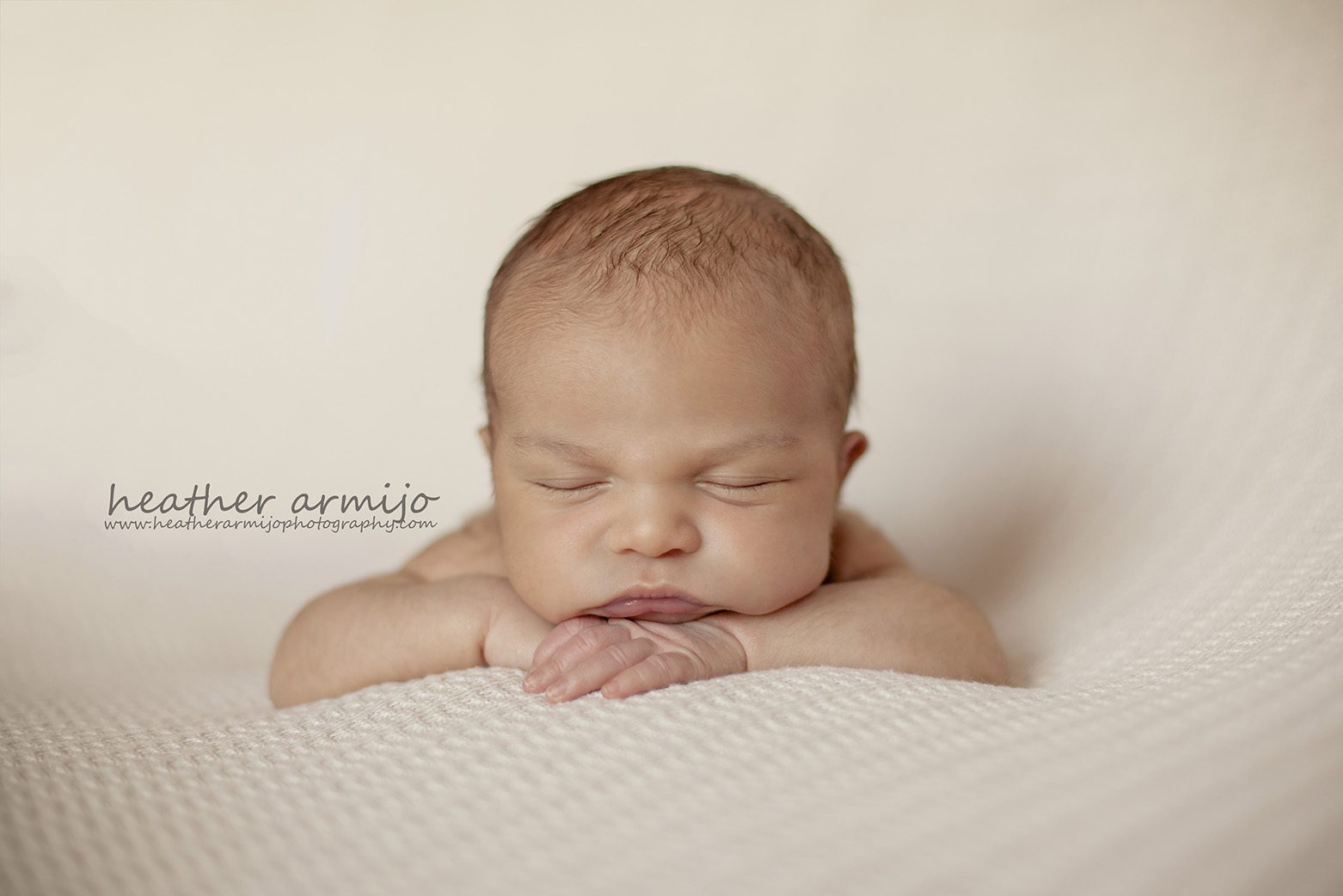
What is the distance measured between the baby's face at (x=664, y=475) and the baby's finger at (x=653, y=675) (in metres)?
0.08

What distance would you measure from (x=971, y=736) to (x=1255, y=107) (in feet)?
5.71

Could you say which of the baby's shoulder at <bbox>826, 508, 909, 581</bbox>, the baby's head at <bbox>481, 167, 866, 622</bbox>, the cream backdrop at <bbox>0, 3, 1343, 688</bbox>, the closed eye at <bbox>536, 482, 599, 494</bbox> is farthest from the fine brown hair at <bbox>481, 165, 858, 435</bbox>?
the cream backdrop at <bbox>0, 3, 1343, 688</bbox>

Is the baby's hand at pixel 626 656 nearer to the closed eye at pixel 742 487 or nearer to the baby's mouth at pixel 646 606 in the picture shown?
the baby's mouth at pixel 646 606

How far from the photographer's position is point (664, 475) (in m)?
1.23

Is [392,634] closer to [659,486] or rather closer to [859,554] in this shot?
[659,486]

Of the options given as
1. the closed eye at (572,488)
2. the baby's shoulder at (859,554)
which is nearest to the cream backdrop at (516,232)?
the baby's shoulder at (859,554)

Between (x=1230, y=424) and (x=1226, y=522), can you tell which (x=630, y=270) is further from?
(x=1230, y=424)

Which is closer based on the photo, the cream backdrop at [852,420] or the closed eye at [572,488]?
the cream backdrop at [852,420]

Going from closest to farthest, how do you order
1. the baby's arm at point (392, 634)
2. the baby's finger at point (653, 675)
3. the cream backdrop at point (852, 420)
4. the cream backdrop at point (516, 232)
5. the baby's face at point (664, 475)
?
the cream backdrop at point (852, 420)
the baby's finger at point (653, 675)
the baby's face at point (664, 475)
the baby's arm at point (392, 634)
the cream backdrop at point (516, 232)

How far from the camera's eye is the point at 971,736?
37.7 inches

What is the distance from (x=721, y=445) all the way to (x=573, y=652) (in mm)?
255

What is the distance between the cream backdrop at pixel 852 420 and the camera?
87cm

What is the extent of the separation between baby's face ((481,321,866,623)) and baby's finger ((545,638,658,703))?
0.24ft

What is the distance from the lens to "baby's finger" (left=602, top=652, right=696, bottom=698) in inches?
44.0
